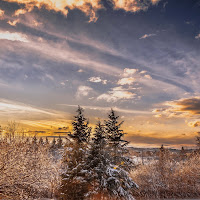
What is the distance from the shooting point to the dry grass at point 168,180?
1986 centimetres

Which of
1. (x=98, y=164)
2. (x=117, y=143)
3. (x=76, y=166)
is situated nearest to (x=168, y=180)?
(x=117, y=143)

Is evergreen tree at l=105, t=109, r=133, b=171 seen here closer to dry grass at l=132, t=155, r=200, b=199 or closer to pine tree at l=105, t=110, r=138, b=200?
pine tree at l=105, t=110, r=138, b=200

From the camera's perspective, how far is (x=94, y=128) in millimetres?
16719

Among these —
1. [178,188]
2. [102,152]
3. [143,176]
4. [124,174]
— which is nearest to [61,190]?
[102,152]

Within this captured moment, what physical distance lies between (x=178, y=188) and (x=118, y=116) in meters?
10.2

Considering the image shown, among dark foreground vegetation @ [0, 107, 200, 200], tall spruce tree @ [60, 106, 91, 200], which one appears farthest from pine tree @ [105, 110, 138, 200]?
tall spruce tree @ [60, 106, 91, 200]

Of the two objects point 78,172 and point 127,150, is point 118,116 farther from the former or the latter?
point 78,172

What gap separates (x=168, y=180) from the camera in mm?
21297

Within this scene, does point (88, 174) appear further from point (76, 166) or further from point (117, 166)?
point (117, 166)

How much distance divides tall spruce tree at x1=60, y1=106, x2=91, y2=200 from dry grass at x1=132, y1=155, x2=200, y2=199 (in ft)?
28.3

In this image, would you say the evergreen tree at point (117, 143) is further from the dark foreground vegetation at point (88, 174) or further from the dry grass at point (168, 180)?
Result: the dry grass at point (168, 180)

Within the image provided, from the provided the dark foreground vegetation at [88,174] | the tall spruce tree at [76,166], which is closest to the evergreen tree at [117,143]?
the dark foreground vegetation at [88,174]

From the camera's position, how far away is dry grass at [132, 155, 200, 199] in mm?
19859

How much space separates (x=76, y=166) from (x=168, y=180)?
12.8 m
